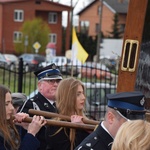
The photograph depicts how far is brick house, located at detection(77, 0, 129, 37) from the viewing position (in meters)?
75.9

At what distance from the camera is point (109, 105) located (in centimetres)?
355

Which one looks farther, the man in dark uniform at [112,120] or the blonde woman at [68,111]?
the blonde woman at [68,111]

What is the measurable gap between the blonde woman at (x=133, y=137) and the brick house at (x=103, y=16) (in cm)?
7031

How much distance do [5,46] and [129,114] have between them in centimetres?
6338

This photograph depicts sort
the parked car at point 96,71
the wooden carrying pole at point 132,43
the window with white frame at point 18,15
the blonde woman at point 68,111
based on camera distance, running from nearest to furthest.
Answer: the blonde woman at point 68,111 < the wooden carrying pole at point 132,43 < the parked car at point 96,71 < the window with white frame at point 18,15

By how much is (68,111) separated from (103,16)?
250 feet

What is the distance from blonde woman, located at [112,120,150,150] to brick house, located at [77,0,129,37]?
2768 inches

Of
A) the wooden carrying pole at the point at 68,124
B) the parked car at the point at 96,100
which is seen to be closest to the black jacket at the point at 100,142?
the wooden carrying pole at the point at 68,124

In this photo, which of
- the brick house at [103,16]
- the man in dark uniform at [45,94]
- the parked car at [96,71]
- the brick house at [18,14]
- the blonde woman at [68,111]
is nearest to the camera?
the blonde woman at [68,111]

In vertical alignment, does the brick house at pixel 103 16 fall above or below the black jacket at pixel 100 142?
below

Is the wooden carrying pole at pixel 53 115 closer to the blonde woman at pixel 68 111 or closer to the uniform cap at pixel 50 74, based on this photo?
the blonde woman at pixel 68 111

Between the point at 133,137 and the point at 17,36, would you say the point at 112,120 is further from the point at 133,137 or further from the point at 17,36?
the point at 17,36

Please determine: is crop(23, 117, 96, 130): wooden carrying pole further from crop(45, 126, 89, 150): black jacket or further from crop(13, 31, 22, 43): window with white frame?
crop(13, 31, 22, 43): window with white frame

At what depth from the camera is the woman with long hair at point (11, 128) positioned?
416 cm
